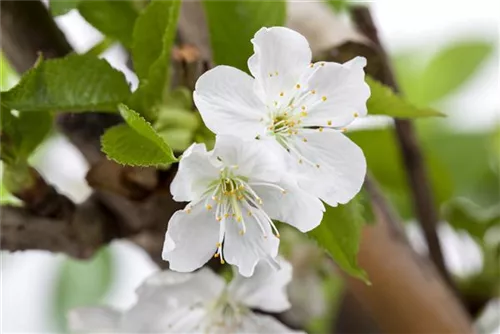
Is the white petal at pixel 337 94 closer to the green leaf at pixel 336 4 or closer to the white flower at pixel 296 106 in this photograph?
the white flower at pixel 296 106

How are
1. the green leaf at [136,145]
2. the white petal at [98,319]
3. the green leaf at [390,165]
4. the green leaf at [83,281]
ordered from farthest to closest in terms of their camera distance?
the green leaf at [83,281] < the green leaf at [390,165] < the white petal at [98,319] < the green leaf at [136,145]

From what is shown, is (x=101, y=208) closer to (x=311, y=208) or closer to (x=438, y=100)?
(x=311, y=208)

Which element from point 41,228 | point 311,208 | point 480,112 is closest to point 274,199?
point 311,208

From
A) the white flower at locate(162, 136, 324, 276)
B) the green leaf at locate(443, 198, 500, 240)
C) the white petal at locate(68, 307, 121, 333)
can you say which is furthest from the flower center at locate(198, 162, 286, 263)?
the green leaf at locate(443, 198, 500, 240)

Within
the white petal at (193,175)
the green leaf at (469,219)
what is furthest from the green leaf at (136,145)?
the green leaf at (469,219)

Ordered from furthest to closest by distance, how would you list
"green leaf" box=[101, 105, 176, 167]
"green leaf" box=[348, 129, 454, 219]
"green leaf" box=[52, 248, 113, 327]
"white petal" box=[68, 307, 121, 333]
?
"green leaf" box=[52, 248, 113, 327]
"green leaf" box=[348, 129, 454, 219]
"white petal" box=[68, 307, 121, 333]
"green leaf" box=[101, 105, 176, 167]

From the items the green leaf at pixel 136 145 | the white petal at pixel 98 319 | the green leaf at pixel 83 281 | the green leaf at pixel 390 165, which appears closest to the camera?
the green leaf at pixel 136 145

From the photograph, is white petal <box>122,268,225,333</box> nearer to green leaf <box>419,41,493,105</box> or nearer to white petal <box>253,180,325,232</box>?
white petal <box>253,180,325,232</box>
